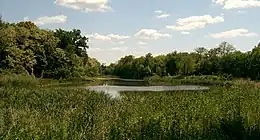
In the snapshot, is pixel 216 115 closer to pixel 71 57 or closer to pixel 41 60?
pixel 41 60

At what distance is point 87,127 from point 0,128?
2242 millimetres

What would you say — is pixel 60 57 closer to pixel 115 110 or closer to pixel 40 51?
pixel 40 51

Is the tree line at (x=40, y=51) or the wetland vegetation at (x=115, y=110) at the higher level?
the tree line at (x=40, y=51)

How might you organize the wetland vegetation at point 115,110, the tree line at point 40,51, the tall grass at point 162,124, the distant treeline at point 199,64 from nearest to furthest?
1. the tall grass at point 162,124
2. the wetland vegetation at point 115,110
3. the tree line at point 40,51
4. the distant treeline at point 199,64

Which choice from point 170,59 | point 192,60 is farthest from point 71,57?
point 170,59

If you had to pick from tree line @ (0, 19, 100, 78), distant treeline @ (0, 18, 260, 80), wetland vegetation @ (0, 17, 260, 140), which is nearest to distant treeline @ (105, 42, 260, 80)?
distant treeline @ (0, 18, 260, 80)

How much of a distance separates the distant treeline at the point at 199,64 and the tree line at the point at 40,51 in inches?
1183

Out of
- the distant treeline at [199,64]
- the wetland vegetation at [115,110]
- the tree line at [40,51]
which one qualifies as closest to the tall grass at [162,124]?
the wetland vegetation at [115,110]

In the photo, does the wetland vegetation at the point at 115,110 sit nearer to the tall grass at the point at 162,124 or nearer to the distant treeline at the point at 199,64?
the tall grass at the point at 162,124

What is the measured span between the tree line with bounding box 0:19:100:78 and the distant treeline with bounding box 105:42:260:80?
98.5 ft

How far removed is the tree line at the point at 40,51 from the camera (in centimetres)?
6857

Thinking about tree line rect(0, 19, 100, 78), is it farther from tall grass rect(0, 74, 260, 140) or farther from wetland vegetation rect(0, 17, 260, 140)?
tall grass rect(0, 74, 260, 140)

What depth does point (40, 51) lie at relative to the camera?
7694 centimetres

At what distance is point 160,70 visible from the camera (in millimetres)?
122000
